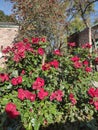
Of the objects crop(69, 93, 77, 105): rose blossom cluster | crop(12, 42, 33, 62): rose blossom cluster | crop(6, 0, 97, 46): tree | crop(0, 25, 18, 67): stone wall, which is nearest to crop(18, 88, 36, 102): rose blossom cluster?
crop(69, 93, 77, 105): rose blossom cluster

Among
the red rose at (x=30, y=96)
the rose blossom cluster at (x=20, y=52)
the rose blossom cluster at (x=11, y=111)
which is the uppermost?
the rose blossom cluster at (x=20, y=52)

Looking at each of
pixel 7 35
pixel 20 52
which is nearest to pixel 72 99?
pixel 20 52

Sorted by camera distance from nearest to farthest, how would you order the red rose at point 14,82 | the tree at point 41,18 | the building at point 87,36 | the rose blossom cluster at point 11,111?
1. the rose blossom cluster at point 11,111
2. the red rose at point 14,82
3. the building at point 87,36
4. the tree at point 41,18

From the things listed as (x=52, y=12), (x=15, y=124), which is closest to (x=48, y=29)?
(x=52, y=12)

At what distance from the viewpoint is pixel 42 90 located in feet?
13.7

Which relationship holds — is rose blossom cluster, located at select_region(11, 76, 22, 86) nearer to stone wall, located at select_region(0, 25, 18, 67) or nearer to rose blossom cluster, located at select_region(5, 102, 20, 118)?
rose blossom cluster, located at select_region(5, 102, 20, 118)

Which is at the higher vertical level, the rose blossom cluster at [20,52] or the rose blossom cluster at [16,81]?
the rose blossom cluster at [20,52]

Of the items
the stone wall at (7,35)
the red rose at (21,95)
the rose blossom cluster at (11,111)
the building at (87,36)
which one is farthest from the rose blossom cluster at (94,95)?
the stone wall at (7,35)

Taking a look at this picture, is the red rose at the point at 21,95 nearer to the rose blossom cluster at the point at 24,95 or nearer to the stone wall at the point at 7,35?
the rose blossom cluster at the point at 24,95

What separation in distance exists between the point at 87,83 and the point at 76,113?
67 cm

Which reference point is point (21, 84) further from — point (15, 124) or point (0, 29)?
point (0, 29)

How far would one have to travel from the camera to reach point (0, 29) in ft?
75.8

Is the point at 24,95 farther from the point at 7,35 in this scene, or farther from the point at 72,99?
the point at 7,35

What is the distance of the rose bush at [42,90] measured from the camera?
13.3 feet
